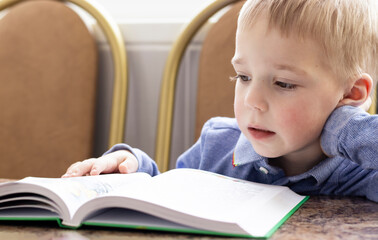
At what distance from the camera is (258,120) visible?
32.5 inches

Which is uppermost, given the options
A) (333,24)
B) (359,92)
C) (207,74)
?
(333,24)

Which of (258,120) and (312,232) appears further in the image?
(258,120)

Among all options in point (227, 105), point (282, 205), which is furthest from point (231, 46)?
point (282, 205)

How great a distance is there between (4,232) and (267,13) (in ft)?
1.66

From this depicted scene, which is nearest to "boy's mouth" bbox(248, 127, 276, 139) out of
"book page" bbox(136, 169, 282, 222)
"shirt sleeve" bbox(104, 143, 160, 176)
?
"book page" bbox(136, 169, 282, 222)

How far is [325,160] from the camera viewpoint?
0.88m

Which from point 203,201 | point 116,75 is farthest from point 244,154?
point 116,75

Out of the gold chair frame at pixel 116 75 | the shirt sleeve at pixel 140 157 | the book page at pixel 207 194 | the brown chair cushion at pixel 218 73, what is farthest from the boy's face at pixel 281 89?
the gold chair frame at pixel 116 75

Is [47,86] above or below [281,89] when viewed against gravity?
below

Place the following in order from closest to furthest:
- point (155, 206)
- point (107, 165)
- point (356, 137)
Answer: point (155, 206) → point (356, 137) → point (107, 165)

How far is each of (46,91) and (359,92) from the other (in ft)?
3.08

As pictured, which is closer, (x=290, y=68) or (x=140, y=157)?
(x=290, y=68)

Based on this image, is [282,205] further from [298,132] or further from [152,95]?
[152,95]

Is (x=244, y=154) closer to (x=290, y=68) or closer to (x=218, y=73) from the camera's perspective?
(x=290, y=68)
